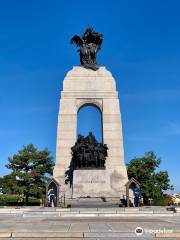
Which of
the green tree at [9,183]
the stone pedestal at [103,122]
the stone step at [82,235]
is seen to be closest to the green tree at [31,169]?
the green tree at [9,183]

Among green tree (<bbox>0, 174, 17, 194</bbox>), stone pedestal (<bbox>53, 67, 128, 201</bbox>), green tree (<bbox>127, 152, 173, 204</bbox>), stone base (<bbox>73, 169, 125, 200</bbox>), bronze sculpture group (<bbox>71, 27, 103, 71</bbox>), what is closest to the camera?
stone base (<bbox>73, 169, 125, 200</bbox>)

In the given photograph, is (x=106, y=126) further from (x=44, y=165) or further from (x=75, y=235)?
(x=75, y=235)

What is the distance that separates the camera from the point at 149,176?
4147 centimetres

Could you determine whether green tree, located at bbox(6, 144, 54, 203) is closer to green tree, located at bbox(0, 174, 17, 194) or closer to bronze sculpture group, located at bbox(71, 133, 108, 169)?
green tree, located at bbox(0, 174, 17, 194)

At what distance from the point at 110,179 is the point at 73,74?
10.6 meters

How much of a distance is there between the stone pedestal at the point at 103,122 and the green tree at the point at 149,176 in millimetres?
14459

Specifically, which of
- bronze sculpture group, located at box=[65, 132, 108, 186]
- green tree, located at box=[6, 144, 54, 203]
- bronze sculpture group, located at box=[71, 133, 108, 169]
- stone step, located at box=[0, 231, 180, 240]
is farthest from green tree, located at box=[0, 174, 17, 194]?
stone step, located at box=[0, 231, 180, 240]

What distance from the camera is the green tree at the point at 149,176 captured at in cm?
3997

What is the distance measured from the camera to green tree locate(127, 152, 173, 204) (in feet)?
131

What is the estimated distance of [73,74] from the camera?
30203mm

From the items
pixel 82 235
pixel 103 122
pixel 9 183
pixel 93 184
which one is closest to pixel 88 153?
pixel 93 184

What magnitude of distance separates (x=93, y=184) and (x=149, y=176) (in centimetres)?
1957

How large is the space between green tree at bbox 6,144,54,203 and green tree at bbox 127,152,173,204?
11346 millimetres

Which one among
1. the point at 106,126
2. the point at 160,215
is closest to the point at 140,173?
the point at 106,126
